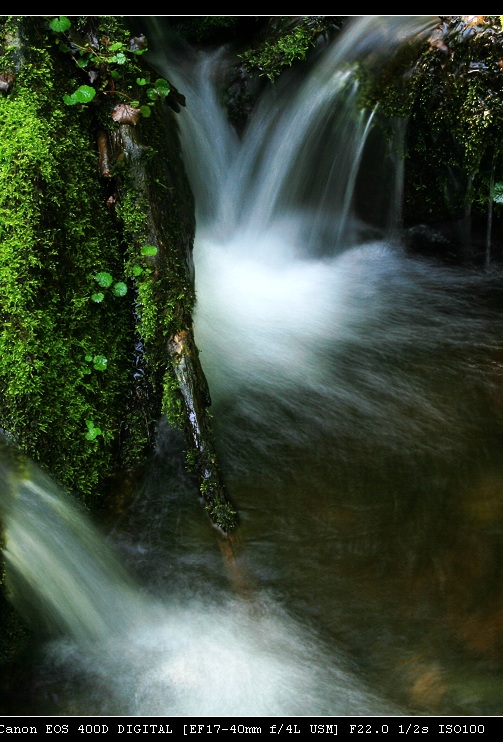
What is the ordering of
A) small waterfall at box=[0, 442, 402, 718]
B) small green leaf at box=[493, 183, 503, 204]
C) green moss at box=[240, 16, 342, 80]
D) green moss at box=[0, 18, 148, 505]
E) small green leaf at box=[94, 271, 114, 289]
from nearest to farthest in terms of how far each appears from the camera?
small waterfall at box=[0, 442, 402, 718] < green moss at box=[0, 18, 148, 505] < small green leaf at box=[94, 271, 114, 289] < small green leaf at box=[493, 183, 503, 204] < green moss at box=[240, 16, 342, 80]

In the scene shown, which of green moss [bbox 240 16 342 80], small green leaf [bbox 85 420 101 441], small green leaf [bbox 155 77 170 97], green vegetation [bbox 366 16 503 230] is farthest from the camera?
green moss [bbox 240 16 342 80]

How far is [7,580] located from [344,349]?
272cm

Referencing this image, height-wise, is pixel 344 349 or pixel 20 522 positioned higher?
pixel 344 349

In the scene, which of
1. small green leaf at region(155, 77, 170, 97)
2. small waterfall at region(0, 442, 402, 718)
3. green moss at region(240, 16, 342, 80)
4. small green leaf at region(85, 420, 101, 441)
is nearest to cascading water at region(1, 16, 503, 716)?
small waterfall at region(0, 442, 402, 718)

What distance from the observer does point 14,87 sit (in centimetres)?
342

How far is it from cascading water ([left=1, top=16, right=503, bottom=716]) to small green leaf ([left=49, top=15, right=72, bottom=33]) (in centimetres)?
165

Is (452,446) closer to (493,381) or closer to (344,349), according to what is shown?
(493,381)

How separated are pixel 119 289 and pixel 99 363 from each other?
0.42 metres

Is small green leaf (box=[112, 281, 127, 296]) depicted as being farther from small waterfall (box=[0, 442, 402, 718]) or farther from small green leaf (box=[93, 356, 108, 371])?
small waterfall (box=[0, 442, 402, 718])

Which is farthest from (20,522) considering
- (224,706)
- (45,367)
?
(224,706)

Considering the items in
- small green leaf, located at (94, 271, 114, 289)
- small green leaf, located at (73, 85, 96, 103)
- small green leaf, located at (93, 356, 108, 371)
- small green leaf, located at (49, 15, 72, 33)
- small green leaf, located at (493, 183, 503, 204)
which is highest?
small green leaf, located at (49, 15, 72, 33)

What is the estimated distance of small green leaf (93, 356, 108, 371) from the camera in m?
3.49

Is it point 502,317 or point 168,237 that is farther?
point 502,317

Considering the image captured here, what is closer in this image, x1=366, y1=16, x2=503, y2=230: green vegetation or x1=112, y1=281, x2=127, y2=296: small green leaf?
x1=112, y1=281, x2=127, y2=296: small green leaf
